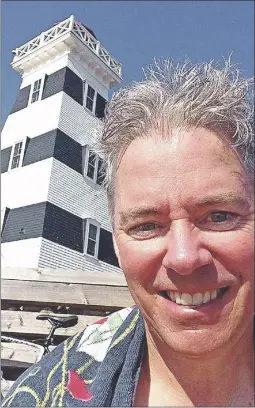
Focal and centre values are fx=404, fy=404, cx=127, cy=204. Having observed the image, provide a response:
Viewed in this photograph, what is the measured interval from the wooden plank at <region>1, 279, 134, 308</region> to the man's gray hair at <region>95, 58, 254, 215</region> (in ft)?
1.85

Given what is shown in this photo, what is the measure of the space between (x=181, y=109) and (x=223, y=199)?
176 mm

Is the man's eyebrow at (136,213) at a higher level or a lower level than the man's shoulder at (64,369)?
higher

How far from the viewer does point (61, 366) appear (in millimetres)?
766

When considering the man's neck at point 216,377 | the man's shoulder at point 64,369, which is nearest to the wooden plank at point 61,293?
the man's shoulder at point 64,369

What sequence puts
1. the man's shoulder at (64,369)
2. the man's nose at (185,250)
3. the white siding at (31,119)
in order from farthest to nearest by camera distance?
1. the white siding at (31,119)
2. the man's shoulder at (64,369)
3. the man's nose at (185,250)

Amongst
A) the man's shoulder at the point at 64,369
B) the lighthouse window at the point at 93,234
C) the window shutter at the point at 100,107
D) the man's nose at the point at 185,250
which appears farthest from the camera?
the lighthouse window at the point at 93,234

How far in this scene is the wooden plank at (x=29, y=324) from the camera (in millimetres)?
1277

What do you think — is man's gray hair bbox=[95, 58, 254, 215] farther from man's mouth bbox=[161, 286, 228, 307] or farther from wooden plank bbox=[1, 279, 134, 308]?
wooden plank bbox=[1, 279, 134, 308]

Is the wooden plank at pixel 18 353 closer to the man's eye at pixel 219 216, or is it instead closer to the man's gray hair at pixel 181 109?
the man's gray hair at pixel 181 109

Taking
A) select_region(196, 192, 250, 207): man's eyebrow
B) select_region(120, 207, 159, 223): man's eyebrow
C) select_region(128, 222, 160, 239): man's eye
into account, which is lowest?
select_region(128, 222, 160, 239): man's eye

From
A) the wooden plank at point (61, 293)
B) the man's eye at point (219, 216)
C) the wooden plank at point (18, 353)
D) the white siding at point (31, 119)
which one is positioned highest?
the white siding at point (31, 119)

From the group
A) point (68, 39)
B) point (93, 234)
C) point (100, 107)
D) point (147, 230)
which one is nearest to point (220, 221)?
point (147, 230)

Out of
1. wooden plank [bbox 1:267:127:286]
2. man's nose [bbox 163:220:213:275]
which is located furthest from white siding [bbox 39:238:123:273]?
man's nose [bbox 163:220:213:275]

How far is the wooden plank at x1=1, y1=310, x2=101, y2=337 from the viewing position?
50.3 inches
